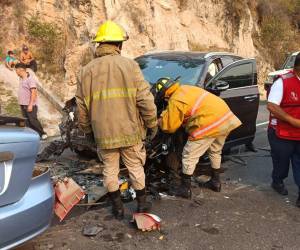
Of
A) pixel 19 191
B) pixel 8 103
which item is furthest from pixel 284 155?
pixel 8 103

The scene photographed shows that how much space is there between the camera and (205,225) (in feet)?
15.5

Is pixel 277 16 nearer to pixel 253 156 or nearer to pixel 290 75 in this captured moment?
pixel 253 156

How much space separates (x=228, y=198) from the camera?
220 inches

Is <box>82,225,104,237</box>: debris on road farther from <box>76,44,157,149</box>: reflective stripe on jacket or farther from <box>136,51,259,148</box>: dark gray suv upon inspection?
<box>136,51,259,148</box>: dark gray suv

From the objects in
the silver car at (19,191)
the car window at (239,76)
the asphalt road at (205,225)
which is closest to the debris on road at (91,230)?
the asphalt road at (205,225)

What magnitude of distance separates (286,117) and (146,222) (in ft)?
6.22

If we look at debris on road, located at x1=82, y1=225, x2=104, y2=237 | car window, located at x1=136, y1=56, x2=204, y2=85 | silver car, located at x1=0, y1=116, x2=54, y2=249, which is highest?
car window, located at x1=136, y1=56, x2=204, y2=85

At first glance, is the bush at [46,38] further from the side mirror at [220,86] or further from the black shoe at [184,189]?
the black shoe at [184,189]

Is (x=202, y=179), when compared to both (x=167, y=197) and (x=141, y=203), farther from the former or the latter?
(x=141, y=203)

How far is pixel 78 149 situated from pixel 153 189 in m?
1.34

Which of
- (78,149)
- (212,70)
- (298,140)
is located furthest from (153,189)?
(212,70)

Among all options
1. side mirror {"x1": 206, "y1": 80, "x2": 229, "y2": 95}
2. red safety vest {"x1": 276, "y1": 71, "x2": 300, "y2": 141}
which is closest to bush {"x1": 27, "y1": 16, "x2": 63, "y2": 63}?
side mirror {"x1": 206, "y1": 80, "x2": 229, "y2": 95}

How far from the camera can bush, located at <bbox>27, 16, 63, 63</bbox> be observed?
17141mm

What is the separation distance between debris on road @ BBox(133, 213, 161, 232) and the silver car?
1201 millimetres
